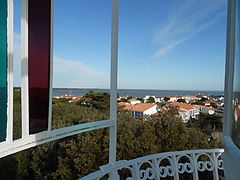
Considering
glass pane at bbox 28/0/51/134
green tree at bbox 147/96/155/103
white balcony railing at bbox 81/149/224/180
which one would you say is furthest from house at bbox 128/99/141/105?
glass pane at bbox 28/0/51/134

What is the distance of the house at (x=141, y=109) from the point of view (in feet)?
11.7

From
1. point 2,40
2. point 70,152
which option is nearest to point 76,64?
point 70,152

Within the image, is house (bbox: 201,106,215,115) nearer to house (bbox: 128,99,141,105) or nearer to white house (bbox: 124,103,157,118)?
white house (bbox: 124,103,157,118)

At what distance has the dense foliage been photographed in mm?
2730

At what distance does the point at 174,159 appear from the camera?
2.43 m

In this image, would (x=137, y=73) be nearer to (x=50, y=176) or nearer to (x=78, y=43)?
(x=78, y=43)

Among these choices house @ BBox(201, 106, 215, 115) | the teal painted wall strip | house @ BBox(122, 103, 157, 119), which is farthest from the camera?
house @ BBox(122, 103, 157, 119)

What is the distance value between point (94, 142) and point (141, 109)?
839 millimetres

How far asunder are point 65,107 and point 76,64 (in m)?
0.88

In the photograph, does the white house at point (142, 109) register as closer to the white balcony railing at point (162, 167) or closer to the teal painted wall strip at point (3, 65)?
the white balcony railing at point (162, 167)

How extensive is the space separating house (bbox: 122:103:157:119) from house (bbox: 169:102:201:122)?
1.04ft

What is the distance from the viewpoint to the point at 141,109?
144 inches

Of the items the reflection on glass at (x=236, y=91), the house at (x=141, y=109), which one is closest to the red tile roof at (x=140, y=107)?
the house at (x=141, y=109)

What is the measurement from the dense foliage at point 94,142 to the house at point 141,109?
0.08m
